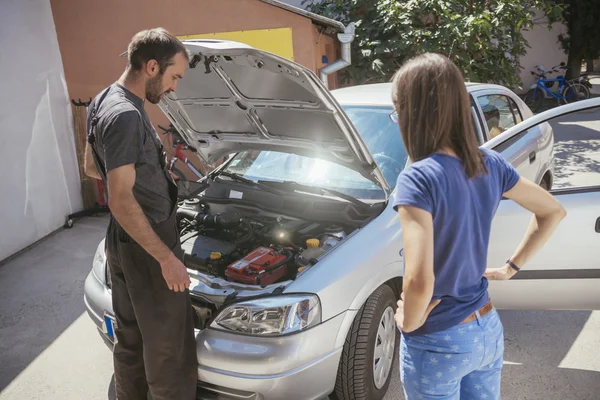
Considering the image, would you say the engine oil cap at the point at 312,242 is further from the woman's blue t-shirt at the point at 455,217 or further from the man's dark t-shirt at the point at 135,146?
the woman's blue t-shirt at the point at 455,217

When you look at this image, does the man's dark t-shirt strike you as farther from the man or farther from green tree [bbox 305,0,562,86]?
green tree [bbox 305,0,562,86]

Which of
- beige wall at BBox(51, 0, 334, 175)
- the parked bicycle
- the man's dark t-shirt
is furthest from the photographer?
the parked bicycle

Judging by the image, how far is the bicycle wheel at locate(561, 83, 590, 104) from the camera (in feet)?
45.4

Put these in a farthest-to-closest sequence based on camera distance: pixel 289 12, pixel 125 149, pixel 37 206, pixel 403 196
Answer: pixel 289 12
pixel 37 206
pixel 125 149
pixel 403 196

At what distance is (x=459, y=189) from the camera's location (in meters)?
1.38

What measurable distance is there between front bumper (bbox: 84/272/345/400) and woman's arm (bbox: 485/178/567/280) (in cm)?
82

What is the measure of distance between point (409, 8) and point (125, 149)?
677 cm

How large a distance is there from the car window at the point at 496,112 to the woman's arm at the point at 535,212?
2184 mm

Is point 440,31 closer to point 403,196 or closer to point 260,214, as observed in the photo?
point 260,214

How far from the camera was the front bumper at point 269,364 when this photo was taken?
Answer: 2.21 m

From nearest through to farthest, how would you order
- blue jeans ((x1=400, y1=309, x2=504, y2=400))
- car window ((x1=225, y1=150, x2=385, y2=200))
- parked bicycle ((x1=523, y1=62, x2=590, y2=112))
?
1. blue jeans ((x1=400, y1=309, x2=504, y2=400))
2. car window ((x1=225, y1=150, x2=385, y2=200))
3. parked bicycle ((x1=523, y1=62, x2=590, y2=112))

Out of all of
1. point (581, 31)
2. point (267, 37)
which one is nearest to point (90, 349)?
point (267, 37)

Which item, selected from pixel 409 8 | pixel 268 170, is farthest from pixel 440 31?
pixel 268 170

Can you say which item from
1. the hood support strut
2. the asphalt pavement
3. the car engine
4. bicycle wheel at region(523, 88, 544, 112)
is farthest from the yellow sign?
bicycle wheel at region(523, 88, 544, 112)
